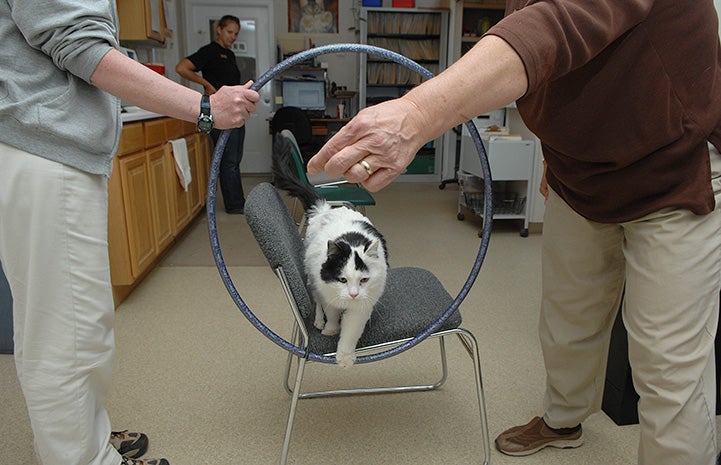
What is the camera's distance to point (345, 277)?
1415mm

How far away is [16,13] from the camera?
1.03m

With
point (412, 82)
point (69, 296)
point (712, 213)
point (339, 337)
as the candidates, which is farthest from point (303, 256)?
point (412, 82)

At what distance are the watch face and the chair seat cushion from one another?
1.99ft

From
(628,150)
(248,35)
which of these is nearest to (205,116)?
(628,150)

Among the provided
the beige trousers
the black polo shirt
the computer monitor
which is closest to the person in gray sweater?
the beige trousers

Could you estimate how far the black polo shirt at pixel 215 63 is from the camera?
14.6ft

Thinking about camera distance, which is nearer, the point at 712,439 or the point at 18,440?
the point at 712,439

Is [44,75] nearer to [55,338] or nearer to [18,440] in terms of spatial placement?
[55,338]

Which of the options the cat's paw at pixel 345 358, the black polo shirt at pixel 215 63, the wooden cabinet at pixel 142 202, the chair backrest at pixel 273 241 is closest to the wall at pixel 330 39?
the black polo shirt at pixel 215 63

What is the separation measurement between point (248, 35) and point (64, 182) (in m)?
6.15

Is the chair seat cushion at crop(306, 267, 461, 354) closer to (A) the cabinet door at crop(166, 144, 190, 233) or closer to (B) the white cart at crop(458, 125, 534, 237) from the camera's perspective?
(B) the white cart at crop(458, 125, 534, 237)

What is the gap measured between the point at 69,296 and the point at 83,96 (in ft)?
1.52

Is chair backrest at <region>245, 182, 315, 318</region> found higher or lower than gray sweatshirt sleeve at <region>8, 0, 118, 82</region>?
lower

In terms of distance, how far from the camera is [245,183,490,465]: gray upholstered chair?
1310 millimetres
